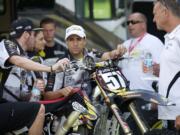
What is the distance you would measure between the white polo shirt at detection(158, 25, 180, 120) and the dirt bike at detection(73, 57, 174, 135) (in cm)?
8

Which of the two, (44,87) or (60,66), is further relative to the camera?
(44,87)

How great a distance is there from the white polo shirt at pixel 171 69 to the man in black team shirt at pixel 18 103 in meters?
0.80

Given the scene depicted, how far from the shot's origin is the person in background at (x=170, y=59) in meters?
4.34

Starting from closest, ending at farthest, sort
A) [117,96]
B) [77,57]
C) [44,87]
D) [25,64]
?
1. [117,96]
2. [25,64]
3. [44,87]
4. [77,57]

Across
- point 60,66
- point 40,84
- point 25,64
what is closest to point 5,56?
point 25,64

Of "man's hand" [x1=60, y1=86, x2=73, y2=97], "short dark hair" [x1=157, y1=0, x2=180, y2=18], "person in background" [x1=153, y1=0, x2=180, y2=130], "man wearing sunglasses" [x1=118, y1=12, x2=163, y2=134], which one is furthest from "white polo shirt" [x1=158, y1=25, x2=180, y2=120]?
"man wearing sunglasses" [x1=118, y1=12, x2=163, y2=134]

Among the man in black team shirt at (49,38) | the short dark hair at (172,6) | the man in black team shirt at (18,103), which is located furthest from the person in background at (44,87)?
the short dark hair at (172,6)

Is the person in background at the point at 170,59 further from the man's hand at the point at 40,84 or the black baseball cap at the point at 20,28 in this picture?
the black baseball cap at the point at 20,28

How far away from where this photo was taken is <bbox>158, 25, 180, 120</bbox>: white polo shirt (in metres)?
4.33

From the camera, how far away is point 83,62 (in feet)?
15.9

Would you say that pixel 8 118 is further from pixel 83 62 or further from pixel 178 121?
pixel 178 121

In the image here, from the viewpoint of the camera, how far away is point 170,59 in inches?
171

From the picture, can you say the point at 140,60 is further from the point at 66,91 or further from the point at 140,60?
the point at 66,91

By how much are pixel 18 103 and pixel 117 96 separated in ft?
2.64
